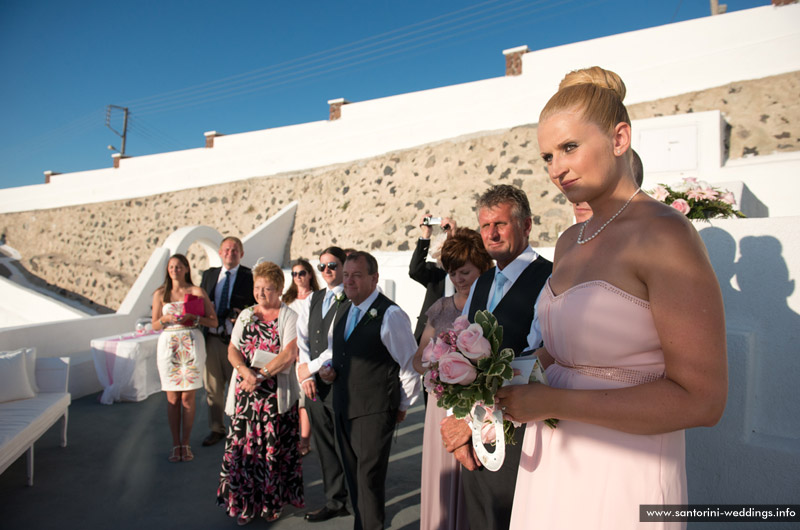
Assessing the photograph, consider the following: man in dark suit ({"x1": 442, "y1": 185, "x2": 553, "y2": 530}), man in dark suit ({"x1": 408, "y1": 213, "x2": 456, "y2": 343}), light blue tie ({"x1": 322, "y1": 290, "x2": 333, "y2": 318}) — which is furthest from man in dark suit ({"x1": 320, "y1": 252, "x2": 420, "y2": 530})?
man in dark suit ({"x1": 408, "y1": 213, "x2": 456, "y2": 343})

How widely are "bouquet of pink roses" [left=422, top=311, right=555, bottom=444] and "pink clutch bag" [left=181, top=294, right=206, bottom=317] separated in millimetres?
4414

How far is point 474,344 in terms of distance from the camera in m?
1.45

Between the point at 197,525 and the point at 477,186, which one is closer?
the point at 197,525

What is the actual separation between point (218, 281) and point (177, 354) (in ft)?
4.83

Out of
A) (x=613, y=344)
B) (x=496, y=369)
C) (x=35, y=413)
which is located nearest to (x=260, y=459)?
(x=35, y=413)

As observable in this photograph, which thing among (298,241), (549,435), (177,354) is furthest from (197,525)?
(298,241)

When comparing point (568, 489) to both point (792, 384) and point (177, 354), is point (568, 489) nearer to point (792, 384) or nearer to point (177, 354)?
point (792, 384)

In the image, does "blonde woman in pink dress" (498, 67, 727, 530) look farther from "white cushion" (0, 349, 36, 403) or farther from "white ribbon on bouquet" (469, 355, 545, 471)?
"white cushion" (0, 349, 36, 403)

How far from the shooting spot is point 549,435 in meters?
1.41

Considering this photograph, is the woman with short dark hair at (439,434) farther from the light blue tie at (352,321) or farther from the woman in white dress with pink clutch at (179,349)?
the woman in white dress with pink clutch at (179,349)

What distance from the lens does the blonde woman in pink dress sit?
42.8 inches

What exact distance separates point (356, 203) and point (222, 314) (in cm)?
827

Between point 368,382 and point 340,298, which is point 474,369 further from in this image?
point 340,298

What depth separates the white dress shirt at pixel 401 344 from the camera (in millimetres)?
3455
